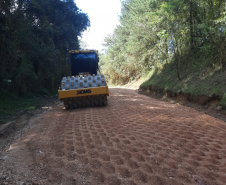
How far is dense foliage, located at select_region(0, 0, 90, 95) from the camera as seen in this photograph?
950 centimetres

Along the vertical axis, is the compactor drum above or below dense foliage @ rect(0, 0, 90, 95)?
below

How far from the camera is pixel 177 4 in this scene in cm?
1023

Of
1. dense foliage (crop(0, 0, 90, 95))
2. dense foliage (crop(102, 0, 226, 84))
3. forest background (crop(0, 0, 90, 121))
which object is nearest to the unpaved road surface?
forest background (crop(0, 0, 90, 121))

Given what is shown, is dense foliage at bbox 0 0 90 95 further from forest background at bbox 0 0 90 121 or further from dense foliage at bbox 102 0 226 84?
dense foliage at bbox 102 0 226 84

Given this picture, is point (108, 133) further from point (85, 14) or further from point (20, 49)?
point (85, 14)

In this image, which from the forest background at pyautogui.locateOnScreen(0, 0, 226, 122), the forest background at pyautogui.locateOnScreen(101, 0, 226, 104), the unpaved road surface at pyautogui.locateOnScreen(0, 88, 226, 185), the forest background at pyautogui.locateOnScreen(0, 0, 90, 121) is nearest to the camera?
the unpaved road surface at pyautogui.locateOnScreen(0, 88, 226, 185)

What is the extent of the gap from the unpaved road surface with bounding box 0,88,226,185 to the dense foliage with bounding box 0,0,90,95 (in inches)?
280

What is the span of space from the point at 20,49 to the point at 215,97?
455 inches

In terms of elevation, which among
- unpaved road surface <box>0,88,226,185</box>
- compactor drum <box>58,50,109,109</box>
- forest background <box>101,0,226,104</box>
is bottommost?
unpaved road surface <box>0,88,226,185</box>

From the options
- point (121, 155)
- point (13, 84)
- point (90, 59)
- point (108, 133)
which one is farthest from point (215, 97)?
point (13, 84)

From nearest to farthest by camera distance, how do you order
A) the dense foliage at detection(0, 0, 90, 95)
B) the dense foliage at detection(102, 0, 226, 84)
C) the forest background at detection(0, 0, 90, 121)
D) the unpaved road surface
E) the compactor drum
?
1. the unpaved road surface
2. the compactor drum
3. the dense foliage at detection(102, 0, 226, 84)
4. the forest background at detection(0, 0, 90, 121)
5. the dense foliage at detection(0, 0, 90, 95)

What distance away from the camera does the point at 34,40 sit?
43.1 ft

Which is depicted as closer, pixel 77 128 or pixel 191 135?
pixel 191 135

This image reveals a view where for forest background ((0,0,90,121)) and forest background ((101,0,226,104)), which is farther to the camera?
forest background ((0,0,90,121))
